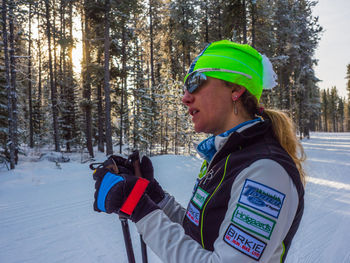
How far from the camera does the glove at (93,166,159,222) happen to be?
1.38 m

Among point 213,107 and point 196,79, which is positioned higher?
point 196,79

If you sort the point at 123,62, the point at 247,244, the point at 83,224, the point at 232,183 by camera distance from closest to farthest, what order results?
the point at 247,244 → the point at 232,183 → the point at 83,224 → the point at 123,62

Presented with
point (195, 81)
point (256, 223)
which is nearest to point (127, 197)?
point (256, 223)

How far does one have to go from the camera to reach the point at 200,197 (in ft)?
4.55

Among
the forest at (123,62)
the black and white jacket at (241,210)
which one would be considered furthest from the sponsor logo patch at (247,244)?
the forest at (123,62)

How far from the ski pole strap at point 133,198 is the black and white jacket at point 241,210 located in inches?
4.4

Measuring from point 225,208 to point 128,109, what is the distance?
17221 mm

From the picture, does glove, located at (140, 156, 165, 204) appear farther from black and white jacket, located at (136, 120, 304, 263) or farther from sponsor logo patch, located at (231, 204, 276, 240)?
sponsor logo patch, located at (231, 204, 276, 240)

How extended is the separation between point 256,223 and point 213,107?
748 millimetres

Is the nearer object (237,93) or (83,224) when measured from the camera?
(237,93)

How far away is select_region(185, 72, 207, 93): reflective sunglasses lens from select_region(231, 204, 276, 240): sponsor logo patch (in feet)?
2.88

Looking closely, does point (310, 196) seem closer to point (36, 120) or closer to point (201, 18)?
point (201, 18)

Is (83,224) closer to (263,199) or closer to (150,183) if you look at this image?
(150,183)

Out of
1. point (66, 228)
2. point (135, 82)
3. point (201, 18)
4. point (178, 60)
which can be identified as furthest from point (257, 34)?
point (66, 228)
